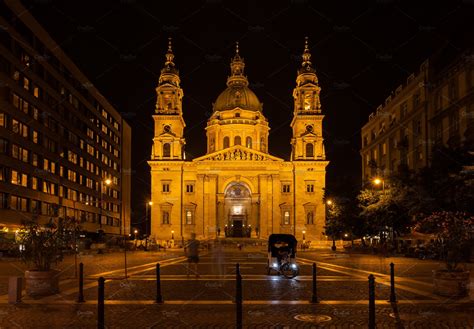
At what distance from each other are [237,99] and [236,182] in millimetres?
17807

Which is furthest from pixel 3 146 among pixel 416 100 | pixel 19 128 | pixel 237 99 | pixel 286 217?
pixel 237 99

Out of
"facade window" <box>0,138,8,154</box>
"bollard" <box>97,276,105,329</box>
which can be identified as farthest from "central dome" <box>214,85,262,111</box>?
"bollard" <box>97,276,105,329</box>

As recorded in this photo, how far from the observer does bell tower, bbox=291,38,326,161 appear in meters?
100

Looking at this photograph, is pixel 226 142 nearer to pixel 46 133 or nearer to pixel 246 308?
pixel 46 133

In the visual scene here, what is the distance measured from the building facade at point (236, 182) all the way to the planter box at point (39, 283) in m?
80.5

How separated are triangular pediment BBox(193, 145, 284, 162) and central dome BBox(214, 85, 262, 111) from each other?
11.5 meters

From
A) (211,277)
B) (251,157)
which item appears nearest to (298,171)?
(251,157)

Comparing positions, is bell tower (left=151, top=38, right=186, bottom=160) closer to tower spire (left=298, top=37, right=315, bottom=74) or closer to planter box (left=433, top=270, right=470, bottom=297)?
tower spire (left=298, top=37, right=315, bottom=74)

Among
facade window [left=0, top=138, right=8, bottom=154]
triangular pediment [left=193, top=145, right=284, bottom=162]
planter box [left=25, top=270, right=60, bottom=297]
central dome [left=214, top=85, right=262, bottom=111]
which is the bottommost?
planter box [left=25, top=270, right=60, bottom=297]

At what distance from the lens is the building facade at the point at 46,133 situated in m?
58.6

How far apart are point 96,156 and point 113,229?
16517mm

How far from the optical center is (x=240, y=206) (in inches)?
4033

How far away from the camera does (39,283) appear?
17.2 metres

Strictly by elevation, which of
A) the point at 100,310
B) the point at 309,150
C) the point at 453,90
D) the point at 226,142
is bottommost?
the point at 100,310
